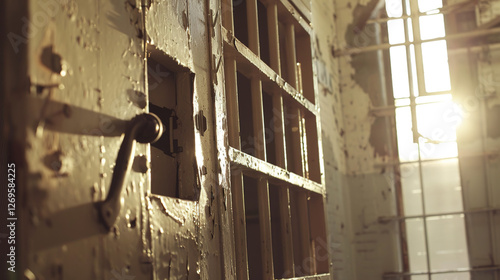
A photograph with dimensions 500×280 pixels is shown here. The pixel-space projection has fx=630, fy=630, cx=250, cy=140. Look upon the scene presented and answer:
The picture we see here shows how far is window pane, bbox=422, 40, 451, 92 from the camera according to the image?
389cm

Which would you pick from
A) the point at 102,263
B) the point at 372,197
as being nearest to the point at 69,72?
the point at 102,263

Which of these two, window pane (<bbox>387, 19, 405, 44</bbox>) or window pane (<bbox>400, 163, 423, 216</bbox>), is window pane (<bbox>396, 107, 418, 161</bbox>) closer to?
window pane (<bbox>400, 163, 423, 216</bbox>)

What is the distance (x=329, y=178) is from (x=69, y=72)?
8.44 feet

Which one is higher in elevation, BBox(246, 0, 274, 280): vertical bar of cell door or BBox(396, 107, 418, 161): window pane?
BBox(396, 107, 418, 161): window pane

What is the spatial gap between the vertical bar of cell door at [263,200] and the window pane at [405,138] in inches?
83.1

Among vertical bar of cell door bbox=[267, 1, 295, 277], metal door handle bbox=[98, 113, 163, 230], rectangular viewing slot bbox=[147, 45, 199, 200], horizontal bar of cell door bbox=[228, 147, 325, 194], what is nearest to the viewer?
Result: metal door handle bbox=[98, 113, 163, 230]

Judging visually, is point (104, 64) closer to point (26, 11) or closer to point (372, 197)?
point (26, 11)

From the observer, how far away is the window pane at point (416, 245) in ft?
12.4

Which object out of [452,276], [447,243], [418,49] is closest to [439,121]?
[418,49]

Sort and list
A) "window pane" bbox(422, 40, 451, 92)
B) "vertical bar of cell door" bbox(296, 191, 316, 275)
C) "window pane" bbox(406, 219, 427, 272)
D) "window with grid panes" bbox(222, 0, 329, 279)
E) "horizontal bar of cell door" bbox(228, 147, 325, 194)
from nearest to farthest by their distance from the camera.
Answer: "horizontal bar of cell door" bbox(228, 147, 325, 194) → "window with grid panes" bbox(222, 0, 329, 279) → "vertical bar of cell door" bbox(296, 191, 316, 275) → "window pane" bbox(406, 219, 427, 272) → "window pane" bbox(422, 40, 451, 92)

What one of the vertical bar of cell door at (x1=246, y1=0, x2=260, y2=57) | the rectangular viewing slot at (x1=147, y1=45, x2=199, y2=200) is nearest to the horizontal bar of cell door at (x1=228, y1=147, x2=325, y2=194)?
the rectangular viewing slot at (x1=147, y1=45, x2=199, y2=200)

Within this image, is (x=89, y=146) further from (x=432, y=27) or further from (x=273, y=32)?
(x=432, y=27)

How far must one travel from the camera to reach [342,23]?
3.95 metres

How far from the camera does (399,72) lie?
395 centimetres
